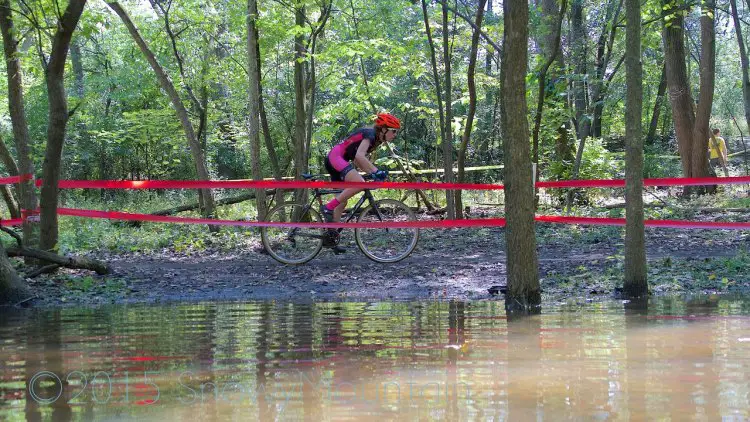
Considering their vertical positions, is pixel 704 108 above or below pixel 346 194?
above

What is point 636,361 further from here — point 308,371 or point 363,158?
point 363,158

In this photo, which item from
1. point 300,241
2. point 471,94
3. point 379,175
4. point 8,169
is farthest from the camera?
point 471,94

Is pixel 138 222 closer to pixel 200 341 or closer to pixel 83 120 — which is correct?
pixel 83 120

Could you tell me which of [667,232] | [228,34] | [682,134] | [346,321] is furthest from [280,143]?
[346,321]

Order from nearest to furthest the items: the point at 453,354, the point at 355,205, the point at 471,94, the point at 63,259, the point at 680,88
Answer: the point at 453,354, the point at 63,259, the point at 355,205, the point at 471,94, the point at 680,88

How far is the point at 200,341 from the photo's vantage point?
6438 mm

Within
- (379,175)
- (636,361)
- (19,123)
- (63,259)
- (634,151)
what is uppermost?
(19,123)

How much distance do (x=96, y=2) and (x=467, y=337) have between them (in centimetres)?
1905

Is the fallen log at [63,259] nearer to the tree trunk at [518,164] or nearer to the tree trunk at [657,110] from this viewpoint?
the tree trunk at [518,164]

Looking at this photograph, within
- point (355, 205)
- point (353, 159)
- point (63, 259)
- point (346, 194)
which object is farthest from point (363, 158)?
point (63, 259)

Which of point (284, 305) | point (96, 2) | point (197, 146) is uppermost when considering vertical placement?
point (96, 2)

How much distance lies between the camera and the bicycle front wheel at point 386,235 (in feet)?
37.2

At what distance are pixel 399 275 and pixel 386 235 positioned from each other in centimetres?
103

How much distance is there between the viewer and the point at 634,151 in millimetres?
8562
